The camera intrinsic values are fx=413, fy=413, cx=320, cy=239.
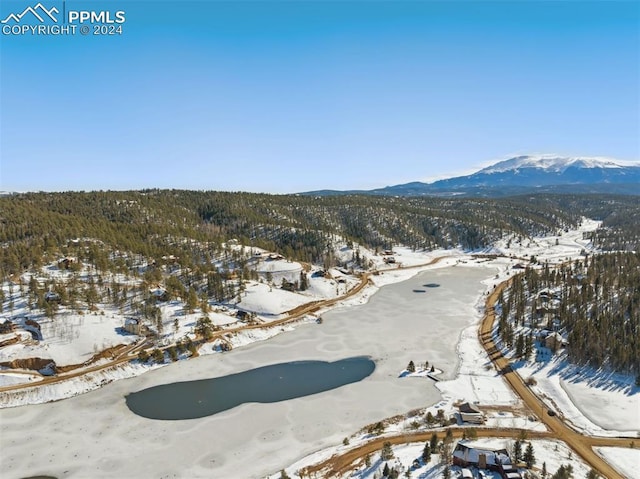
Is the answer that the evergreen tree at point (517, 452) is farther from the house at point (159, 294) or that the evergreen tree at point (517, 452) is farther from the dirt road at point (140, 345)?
the house at point (159, 294)

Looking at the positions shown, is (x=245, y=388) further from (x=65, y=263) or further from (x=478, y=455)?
(x=65, y=263)

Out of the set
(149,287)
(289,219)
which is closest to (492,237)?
(289,219)

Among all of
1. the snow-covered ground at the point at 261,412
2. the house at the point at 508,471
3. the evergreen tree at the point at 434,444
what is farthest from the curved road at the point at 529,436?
the house at the point at 508,471

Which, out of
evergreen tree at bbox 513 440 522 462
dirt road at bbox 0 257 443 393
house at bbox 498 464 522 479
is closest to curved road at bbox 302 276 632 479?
evergreen tree at bbox 513 440 522 462

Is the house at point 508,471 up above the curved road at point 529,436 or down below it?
above

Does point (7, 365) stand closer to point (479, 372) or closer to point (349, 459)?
point (349, 459)

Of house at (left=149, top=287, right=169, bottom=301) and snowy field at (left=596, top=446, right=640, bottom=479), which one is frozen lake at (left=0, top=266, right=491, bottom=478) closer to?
snowy field at (left=596, top=446, right=640, bottom=479)

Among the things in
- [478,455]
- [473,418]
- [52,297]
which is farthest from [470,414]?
[52,297]
